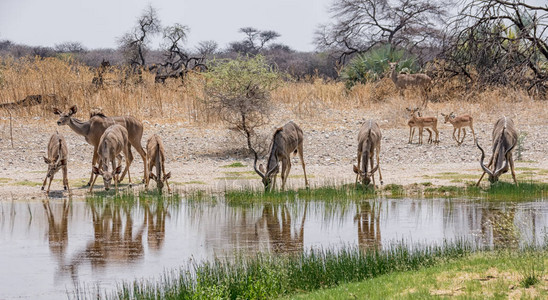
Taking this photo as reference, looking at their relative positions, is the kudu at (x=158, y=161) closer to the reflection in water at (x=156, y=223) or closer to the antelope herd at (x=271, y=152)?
the antelope herd at (x=271, y=152)

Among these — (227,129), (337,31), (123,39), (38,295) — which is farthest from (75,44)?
(38,295)

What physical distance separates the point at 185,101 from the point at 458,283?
22420 mm

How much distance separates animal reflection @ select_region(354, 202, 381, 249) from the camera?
36.6 ft

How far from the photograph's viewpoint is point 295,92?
1284 inches

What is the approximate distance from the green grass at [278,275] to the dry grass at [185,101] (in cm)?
1742

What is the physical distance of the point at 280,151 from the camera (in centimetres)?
1681

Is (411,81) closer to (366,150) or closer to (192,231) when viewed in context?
→ (366,150)

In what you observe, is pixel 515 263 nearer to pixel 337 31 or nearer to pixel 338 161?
pixel 338 161

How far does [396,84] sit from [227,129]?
32.0 ft

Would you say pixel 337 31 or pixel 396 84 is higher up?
pixel 337 31

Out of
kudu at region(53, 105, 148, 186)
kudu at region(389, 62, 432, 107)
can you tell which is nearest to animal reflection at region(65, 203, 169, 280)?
kudu at region(53, 105, 148, 186)

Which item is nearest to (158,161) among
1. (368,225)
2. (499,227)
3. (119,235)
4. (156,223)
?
(156,223)

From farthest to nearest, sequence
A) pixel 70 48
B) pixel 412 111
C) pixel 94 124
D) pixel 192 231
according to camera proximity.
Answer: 1. pixel 70 48
2. pixel 412 111
3. pixel 94 124
4. pixel 192 231

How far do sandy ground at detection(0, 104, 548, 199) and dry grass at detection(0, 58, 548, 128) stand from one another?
69cm
